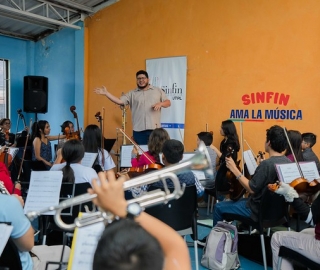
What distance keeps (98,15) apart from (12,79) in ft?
8.03

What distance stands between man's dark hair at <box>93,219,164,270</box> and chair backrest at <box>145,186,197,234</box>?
69.8 inches

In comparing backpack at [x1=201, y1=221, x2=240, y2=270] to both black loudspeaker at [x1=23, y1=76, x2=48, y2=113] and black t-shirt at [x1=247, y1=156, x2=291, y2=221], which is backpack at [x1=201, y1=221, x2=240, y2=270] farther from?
black loudspeaker at [x1=23, y1=76, x2=48, y2=113]

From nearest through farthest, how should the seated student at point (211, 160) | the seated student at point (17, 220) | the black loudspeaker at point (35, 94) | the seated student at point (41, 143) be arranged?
the seated student at point (17, 220) < the seated student at point (211, 160) < the seated student at point (41, 143) < the black loudspeaker at point (35, 94)

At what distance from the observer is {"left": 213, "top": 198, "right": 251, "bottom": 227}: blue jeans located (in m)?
3.15

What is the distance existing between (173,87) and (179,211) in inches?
151

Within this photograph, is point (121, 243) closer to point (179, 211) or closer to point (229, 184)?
point (179, 211)

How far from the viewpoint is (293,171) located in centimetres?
297

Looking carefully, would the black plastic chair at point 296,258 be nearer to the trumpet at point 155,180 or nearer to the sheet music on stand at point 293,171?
the sheet music on stand at point 293,171

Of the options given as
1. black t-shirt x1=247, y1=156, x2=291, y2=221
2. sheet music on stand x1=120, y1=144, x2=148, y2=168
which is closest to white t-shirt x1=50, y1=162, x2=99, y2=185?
black t-shirt x1=247, y1=156, x2=291, y2=221

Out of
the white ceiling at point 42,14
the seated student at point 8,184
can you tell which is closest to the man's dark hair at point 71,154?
the seated student at point 8,184

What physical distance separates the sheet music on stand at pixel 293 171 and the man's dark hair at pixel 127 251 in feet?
7.46

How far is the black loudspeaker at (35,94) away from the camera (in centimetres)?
764

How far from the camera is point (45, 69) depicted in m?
8.26

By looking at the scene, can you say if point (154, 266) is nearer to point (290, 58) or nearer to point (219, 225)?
point (219, 225)
